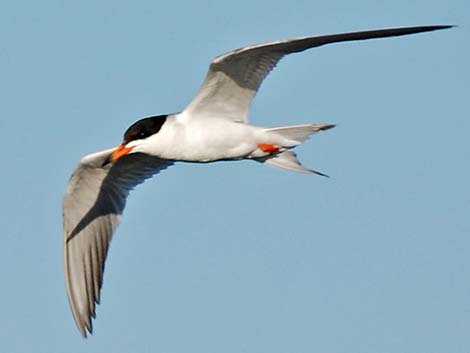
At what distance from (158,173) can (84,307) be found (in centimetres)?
190

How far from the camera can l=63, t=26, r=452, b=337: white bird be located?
13.6 metres

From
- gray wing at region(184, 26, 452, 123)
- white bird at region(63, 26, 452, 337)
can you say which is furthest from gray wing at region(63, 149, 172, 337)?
gray wing at region(184, 26, 452, 123)

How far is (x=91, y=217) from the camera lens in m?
16.3

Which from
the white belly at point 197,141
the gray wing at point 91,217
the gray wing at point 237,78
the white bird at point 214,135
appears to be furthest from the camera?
the gray wing at point 91,217

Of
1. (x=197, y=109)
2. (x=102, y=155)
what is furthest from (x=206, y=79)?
(x=102, y=155)

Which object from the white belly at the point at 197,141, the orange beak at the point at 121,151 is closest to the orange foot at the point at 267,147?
the white belly at the point at 197,141

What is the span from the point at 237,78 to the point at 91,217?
3179 millimetres

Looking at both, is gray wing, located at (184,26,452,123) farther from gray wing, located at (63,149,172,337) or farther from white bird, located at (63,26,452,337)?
gray wing, located at (63,149,172,337)

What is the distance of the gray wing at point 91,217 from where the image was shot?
15.8 metres

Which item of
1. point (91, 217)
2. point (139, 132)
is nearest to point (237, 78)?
point (139, 132)

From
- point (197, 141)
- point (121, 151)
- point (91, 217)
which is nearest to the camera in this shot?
point (197, 141)

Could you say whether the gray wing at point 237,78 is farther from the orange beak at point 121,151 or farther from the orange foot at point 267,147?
the orange beak at point 121,151

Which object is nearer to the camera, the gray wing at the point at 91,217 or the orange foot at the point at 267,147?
the orange foot at the point at 267,147

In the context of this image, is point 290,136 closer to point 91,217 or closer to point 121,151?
point 121,151
